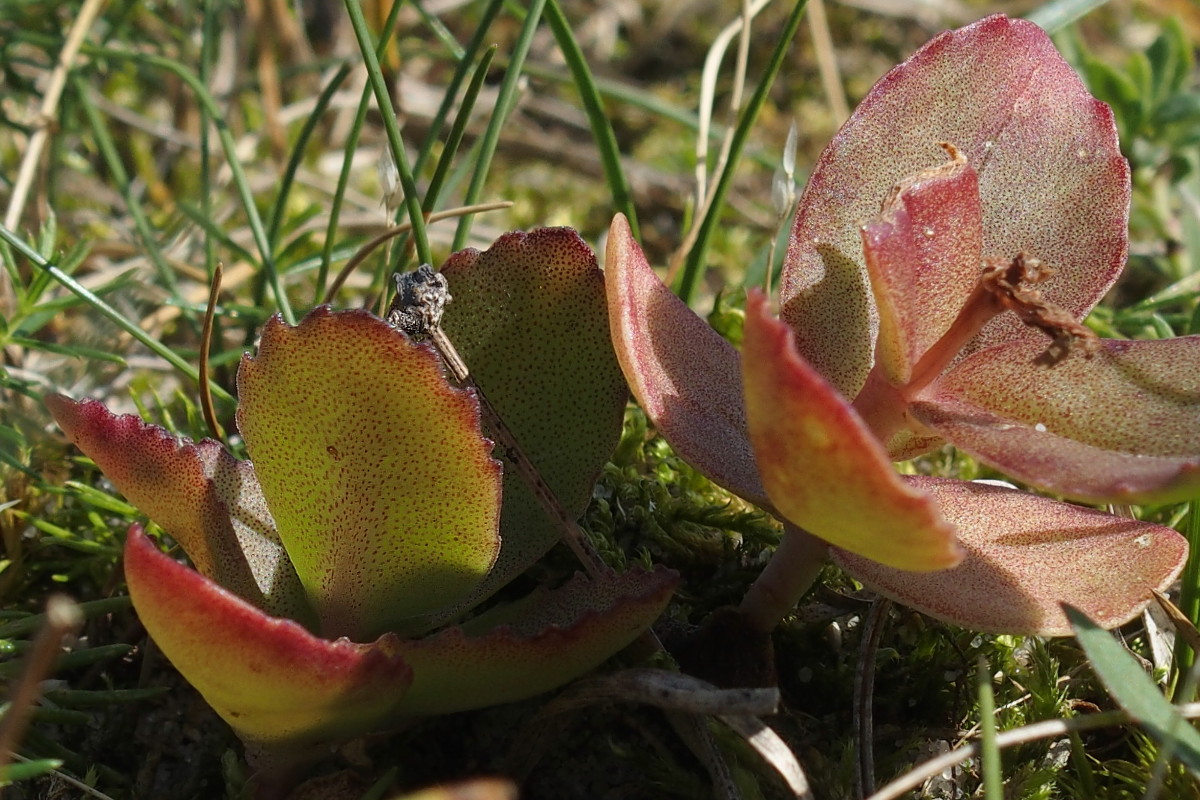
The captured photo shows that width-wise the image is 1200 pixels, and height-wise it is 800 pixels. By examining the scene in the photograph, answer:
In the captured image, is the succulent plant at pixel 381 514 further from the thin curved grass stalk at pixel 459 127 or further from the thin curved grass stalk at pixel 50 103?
the thin curved grass stalk at pixel 50 103

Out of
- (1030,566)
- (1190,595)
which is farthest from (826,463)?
(1190,595)

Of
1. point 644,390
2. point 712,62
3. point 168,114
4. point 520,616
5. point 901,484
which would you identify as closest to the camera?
point 901,484

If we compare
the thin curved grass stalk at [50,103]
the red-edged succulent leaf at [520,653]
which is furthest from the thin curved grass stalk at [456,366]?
the thin curved grass stalk at [50,103]

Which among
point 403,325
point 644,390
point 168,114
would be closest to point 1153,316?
point 644,390

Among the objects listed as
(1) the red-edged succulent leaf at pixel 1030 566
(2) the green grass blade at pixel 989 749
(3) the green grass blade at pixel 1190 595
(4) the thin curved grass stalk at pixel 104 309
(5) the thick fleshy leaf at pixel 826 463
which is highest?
(5) the thick fleshy leaf at pixel 826 463

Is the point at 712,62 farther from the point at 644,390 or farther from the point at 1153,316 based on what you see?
the point at 644,390

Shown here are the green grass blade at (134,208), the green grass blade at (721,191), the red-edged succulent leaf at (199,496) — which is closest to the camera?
the red-edged succulent leaf at (199,496)
